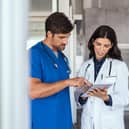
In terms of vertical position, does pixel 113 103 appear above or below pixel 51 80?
below

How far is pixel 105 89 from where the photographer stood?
109 inches

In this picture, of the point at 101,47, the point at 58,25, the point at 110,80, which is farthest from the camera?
the point at 101,47

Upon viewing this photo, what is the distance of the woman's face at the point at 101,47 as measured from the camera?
287 cm

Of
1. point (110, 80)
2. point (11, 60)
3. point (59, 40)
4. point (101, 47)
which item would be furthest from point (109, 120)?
point (11, 60)

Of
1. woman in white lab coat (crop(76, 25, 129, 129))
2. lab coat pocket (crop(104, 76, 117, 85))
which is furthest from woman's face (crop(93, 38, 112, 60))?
lab coat pocket (crop(104, 76, 117, 85))

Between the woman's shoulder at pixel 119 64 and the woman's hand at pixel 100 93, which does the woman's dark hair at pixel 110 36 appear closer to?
the woman's shoulder at pixel 119 64

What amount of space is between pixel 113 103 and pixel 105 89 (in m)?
0.10

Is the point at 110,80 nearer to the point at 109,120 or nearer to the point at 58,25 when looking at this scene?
the point at 109,120

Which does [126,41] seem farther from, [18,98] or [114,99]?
[18,98]

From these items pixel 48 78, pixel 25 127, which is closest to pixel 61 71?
pixel 48 78

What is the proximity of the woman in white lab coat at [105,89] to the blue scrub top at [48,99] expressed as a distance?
0.29 metres

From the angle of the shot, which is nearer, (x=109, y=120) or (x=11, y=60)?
→ (x=11, y=60)

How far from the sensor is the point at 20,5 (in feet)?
2.55

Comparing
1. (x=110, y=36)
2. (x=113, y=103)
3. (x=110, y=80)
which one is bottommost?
(x=113, y=103)
